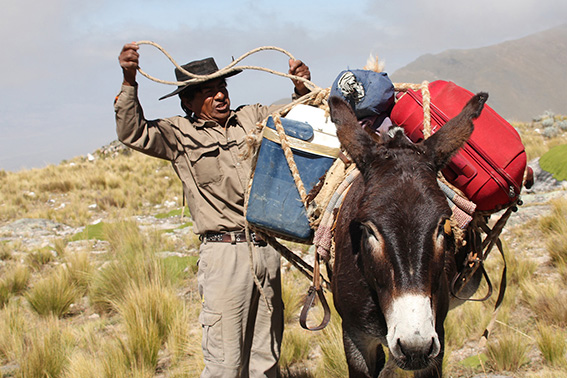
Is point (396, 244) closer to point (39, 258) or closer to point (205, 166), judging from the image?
point (205, 166)

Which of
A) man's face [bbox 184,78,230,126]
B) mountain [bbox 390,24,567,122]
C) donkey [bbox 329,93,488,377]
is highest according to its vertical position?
man's face [bbox 184,78,230,126]

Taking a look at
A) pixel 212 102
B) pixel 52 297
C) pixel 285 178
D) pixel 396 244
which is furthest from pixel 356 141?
pixel 52 297

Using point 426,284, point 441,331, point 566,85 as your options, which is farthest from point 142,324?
point 566,85

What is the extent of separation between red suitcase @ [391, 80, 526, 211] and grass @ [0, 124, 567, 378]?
5.68ft

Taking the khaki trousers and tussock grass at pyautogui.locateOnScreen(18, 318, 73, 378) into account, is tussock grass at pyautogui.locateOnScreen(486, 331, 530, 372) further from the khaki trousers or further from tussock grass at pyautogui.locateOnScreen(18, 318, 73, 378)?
tussock grass at pyautogui.locateOnScreen(18, 318, 73, 378)

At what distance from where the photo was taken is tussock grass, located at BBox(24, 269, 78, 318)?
18.8 feet

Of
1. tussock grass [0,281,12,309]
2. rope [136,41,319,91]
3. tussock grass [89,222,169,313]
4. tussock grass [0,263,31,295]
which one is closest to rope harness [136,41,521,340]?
rope [136,41,319,91]

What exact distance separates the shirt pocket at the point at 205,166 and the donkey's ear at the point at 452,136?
1.78m

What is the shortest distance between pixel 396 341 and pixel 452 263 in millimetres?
981

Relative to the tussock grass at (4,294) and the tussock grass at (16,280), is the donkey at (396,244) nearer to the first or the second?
the tussock grass at (4,294)

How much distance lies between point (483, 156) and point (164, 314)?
3.95 meters

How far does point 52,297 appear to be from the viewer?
576 cm

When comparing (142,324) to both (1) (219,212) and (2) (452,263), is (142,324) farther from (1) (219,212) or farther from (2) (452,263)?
(2) (452,263)

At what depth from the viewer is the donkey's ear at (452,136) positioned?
85.4 inches
